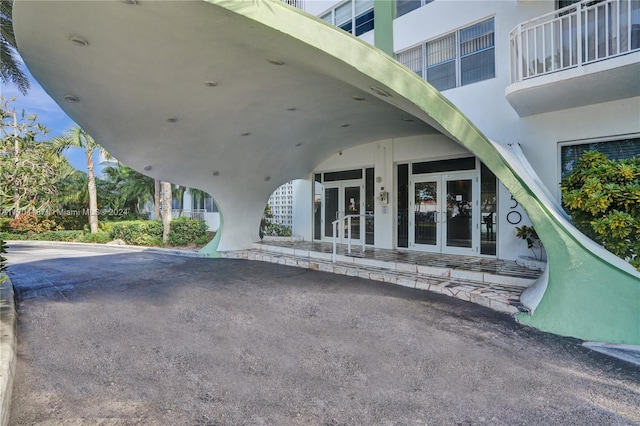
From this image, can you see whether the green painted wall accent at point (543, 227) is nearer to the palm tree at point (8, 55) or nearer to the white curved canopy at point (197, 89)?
the white curved canopy at point (197, 89)

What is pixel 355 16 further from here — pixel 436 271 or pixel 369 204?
pixel 436 271

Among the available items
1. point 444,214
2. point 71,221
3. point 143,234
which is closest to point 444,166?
point 444,214

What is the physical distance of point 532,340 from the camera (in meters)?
4.05

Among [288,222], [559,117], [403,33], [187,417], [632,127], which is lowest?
[187,417]

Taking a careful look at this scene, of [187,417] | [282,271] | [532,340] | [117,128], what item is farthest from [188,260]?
[532,340]

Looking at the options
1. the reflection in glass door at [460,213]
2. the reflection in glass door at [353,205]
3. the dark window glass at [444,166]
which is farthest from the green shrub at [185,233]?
the reflection in glass door at [460,213]

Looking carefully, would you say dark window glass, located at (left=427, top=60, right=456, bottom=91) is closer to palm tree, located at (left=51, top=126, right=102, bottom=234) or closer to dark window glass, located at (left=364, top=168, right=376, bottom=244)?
dark window glass, located at (left=364, top=168, right=376, bottom=244)

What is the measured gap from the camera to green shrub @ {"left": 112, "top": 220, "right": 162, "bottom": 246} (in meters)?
15.1

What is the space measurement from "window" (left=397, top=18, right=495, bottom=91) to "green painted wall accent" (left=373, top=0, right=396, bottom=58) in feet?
2.71

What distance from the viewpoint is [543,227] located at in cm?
459

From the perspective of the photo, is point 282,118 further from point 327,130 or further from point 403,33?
point 403,33

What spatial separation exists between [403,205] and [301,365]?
26.1ft

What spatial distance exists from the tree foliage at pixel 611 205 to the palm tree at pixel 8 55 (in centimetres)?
1413

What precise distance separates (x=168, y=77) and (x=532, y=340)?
22.4ft
